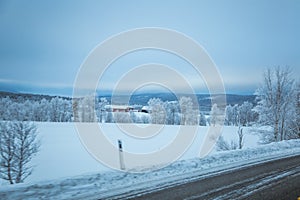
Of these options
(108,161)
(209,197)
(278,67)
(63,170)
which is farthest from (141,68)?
(278,67)

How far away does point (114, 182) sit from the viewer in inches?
262

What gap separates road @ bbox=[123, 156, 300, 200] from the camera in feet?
17.4

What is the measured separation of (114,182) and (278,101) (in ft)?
92.2

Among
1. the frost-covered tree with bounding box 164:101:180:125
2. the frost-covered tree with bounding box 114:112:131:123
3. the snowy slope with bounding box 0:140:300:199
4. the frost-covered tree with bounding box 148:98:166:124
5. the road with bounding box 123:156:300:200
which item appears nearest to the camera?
the road with bounding box 123:156:300:200

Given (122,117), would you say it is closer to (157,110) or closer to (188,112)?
(157,110)

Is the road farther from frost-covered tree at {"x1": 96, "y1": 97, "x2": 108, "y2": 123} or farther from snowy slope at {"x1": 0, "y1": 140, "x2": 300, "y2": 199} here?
frost-covered tree at {"x1": 96, "y1": 97, "x2": 108, "y2": 123}

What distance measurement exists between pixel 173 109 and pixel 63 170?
62.9 meters

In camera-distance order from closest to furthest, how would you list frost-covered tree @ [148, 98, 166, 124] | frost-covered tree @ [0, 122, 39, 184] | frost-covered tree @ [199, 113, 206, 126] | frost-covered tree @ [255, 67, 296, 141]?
frost-covered tree @ [0, 122, 39, 184]
frost-covered tree @ [255, 67, 296, 141]
frost-covered tree @ [148, 98, 166, 124]
frost-covered tree @ [199, 113, 206, 126]

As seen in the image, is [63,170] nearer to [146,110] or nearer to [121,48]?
[121,48]

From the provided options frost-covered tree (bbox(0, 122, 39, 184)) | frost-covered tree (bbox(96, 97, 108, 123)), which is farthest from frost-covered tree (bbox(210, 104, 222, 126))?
frost-covered tree (bbox(0, 122, 39, 184))

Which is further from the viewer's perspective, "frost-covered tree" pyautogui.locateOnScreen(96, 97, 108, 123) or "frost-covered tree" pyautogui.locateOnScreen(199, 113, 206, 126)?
"frost-covered tree" pyautogui.locateOnScreen(96, 97, 108, 123)

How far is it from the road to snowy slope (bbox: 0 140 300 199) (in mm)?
552

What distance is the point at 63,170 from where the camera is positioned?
17516 millimetres

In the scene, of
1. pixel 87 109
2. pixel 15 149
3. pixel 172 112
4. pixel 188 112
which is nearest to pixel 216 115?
pixel 188 112
